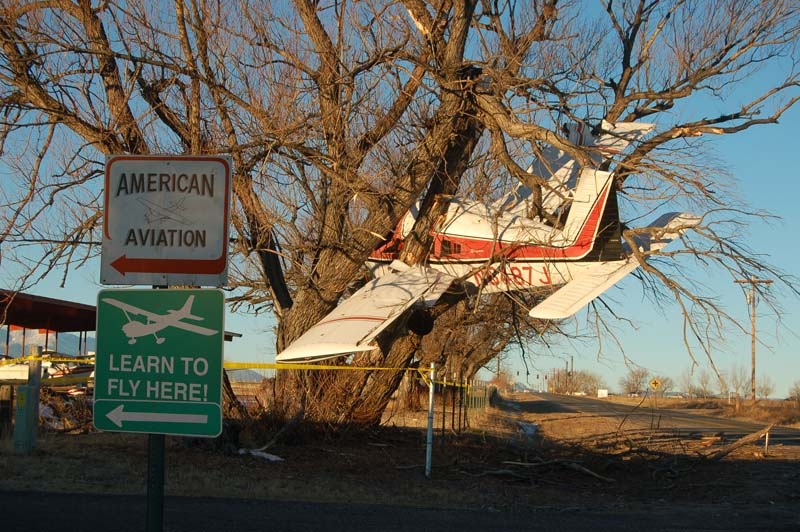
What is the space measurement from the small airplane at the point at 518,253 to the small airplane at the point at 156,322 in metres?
8.01

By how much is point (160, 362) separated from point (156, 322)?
160 mm

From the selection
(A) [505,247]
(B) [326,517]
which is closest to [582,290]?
(A) [505,247]

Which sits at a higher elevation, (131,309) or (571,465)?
(131,309)

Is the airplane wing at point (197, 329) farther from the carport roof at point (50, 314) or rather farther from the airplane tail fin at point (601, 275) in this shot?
the carport roof at point (50, 314)

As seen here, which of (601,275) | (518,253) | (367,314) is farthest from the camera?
(518,253)

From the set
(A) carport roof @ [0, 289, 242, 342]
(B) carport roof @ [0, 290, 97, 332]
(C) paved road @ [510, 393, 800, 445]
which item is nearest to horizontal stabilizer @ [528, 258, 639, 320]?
(C) paved road @ [510, 393, 800, 445]

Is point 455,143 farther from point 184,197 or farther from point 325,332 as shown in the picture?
point 184,197

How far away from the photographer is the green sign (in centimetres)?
328

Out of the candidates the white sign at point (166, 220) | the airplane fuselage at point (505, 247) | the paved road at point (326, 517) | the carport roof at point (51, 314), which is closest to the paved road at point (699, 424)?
the airplane fuselage at point (505, 247)

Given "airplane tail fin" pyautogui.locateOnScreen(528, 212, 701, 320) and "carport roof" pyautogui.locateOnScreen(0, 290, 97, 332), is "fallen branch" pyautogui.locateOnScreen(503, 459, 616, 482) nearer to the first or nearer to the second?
"airplane tail fin" pyautogui.locateOnScreen(528, 212, 701, 320)

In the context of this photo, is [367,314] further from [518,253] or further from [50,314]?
[50,314]

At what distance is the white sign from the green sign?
0.47 feet

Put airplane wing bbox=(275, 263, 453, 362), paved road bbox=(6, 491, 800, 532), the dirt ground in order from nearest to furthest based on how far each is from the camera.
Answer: paved road bbox=(6, 491, 800, 532), the dirt ground, airplane wing bbox=(275, 263, 453, 362)

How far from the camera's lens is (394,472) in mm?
12242
